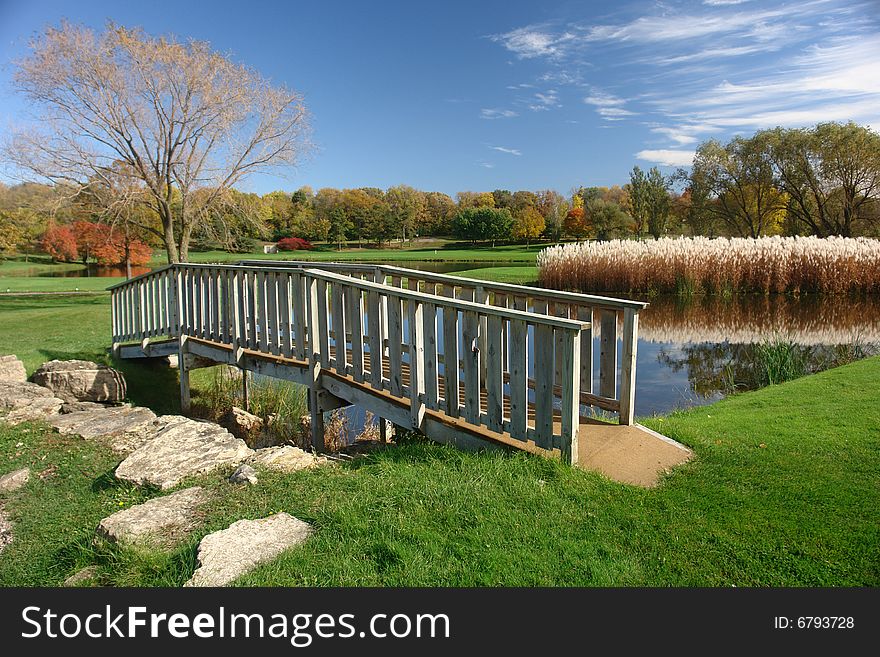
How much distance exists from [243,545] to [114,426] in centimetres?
394

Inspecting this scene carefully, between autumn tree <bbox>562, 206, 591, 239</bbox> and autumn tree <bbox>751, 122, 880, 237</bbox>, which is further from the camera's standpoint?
autumn tree <bbox>562, 206, 591, 239</bbox>

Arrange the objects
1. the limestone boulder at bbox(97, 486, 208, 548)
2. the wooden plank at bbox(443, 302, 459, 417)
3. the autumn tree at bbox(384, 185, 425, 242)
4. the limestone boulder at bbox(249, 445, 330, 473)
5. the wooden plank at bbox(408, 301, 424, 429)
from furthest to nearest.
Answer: the autumn tree at bbox(384, 185, 425, 242) → the wooden plank at bbox(408, 301, 424, 429) → the wooden plank at bbox(443, 302, 459, 417) → the limestone boulder at bbox(249, 445, 330, 473) → the limestone boulder at bbox(97, 486, 208, 548)

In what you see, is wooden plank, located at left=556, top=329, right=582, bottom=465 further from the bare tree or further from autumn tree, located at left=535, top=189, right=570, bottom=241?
autumn tree, located at left=535, top=189, right=570, bottom=241

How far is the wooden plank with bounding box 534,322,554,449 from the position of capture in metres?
4.27

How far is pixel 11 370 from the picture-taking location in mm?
8438

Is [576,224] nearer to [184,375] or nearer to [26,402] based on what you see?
[184,375]

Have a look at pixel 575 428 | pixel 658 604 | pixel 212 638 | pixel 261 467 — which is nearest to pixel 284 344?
pixel 261 467

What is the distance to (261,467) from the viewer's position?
4.67m

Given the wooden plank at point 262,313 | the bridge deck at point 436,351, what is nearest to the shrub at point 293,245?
the bridge deck at point 436,351

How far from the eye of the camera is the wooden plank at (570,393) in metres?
4.08

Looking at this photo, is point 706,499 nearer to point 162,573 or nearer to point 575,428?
point 575,428

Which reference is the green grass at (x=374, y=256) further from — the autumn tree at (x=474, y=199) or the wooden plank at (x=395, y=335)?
the wooden plank at (x=395, y=335)

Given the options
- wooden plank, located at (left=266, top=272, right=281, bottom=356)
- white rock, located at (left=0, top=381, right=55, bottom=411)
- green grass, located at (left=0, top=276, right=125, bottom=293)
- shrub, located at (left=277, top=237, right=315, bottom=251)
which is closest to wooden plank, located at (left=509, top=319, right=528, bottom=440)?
wooden plank, located at (left=266, top=272, right=281, bottom=356)

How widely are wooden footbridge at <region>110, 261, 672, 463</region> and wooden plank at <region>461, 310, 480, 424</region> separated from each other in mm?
11
